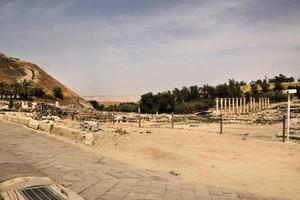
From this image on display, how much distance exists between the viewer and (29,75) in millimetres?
84750

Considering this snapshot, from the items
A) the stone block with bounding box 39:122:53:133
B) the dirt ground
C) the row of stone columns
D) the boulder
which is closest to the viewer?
the dirt ground

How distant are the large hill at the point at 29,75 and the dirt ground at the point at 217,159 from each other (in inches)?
2358

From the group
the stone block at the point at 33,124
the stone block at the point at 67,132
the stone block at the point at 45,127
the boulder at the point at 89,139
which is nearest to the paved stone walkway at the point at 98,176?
the boulder at the point at 89,139

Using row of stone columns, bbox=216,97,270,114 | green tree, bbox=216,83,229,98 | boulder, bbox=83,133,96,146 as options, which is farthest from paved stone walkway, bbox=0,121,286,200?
green tree, bbox=216,83,229,98

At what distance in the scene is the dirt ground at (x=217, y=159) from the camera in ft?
26.7

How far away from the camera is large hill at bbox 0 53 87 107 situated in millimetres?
74881

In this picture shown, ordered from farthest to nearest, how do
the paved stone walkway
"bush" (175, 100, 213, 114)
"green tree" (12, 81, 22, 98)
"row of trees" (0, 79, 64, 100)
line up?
"bush" (175, 100, 213, 114) < "green tree" (12, 81, 22, 98) < "row of trees" (0, 79, 64, 100) < the paved stone walkway

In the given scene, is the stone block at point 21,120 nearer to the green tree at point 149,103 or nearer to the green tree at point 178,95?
the green tree at point 149,103

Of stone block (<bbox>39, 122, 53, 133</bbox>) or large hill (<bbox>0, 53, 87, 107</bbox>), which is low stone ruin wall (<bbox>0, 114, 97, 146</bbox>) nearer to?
stone block (<bbox>39, 122, 53, 133</bbox>)

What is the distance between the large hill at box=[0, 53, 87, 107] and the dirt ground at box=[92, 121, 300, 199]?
5989cm

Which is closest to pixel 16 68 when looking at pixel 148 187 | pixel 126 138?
pixel 126 138

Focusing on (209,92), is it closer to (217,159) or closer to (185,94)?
(185,94)

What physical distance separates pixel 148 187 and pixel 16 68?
278 feet

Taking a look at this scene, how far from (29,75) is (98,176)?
82094 mm
